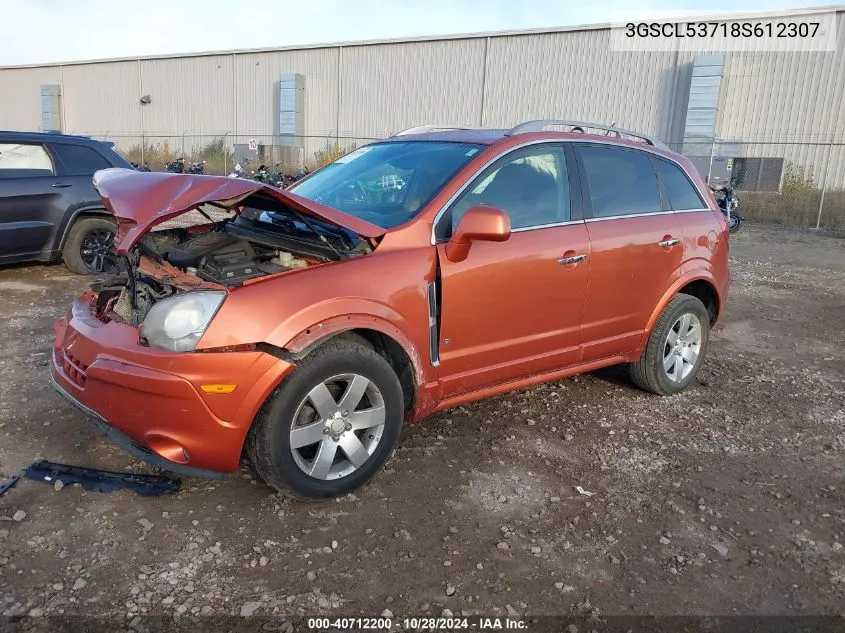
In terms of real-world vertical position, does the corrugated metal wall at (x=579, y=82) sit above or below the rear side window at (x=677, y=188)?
above

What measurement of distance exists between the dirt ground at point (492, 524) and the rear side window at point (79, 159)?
3819mm

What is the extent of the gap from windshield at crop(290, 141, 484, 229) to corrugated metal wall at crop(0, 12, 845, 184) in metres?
17.6

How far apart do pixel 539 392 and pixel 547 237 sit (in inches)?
54.3

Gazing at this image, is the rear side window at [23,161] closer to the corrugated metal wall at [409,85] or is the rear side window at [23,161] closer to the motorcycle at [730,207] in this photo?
the motorcycle at [730,207]

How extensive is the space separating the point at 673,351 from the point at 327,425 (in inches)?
112

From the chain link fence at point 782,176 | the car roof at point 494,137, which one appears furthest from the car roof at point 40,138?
the chain link fence at point 782,176

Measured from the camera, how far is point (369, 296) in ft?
10.2

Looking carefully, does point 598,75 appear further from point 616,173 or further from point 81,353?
point 81,353

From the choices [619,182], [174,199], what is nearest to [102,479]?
[174,199]

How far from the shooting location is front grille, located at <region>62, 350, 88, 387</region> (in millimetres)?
3059

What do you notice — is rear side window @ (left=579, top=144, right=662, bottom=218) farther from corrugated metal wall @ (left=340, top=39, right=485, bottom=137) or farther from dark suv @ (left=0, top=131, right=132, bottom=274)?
corrugated metal wall @ (left=340, top=39, right=485, bottom=137)

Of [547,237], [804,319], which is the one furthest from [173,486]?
[804,319]

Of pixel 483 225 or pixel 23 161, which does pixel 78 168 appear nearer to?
pixel 23 161

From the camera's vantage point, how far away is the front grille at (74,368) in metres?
3.06
